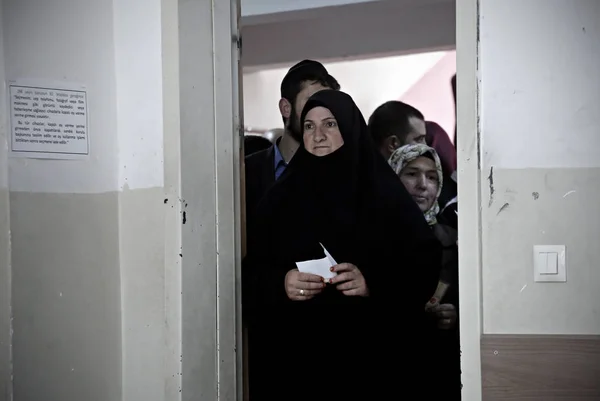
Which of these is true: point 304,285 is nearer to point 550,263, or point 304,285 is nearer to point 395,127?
point 550,263

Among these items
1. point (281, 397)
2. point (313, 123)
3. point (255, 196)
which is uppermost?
point (313, 123)

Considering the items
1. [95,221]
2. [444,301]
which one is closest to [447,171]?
[444,301]

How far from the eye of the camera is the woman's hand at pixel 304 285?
2.42m

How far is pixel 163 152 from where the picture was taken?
Result: 207 centimetres

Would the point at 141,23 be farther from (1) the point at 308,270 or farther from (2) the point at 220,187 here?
(1) the point at 308,270

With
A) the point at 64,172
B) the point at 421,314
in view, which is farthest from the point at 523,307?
the point at 64,172

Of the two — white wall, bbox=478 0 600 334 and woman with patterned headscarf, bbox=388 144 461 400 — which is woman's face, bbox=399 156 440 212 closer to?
woman with patterned headscarf, bbox=388 144 461 400

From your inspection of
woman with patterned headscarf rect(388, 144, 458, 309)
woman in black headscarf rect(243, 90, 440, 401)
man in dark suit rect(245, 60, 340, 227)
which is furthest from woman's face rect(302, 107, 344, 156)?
woman with patterned headscarf rect(388, 144, 458, 309)

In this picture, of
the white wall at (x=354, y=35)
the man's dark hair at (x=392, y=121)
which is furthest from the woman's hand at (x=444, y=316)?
the white wall at (x=354, y=35)

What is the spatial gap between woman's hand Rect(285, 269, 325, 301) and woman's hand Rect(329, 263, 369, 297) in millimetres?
47

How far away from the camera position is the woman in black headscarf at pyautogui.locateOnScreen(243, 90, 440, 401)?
2.44 meters

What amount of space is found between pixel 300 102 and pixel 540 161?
1.20 metres

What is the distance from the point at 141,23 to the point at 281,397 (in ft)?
4.59

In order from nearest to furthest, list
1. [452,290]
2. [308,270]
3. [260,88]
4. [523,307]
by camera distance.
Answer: [523,307] → [308,270] → [452,290] → [260,88]
